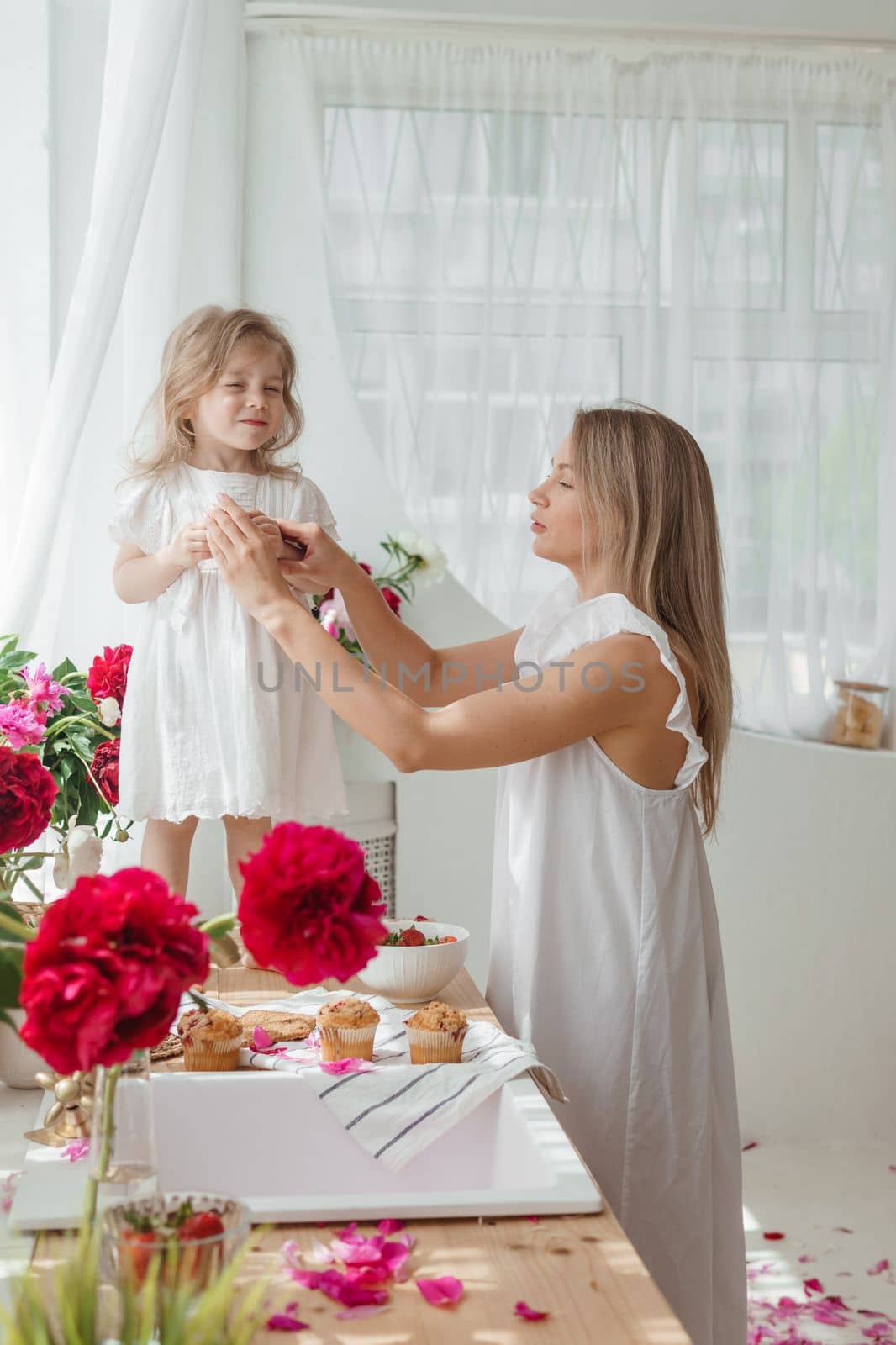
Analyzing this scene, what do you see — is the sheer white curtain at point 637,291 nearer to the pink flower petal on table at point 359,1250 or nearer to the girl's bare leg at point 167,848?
the girl's bare leg at point 167,848

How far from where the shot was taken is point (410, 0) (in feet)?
8.84

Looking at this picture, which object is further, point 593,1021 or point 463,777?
point 463,777

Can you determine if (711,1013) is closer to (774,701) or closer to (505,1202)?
(505,1202)

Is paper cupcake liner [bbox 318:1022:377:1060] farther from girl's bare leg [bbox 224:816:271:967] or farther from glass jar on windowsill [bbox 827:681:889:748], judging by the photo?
glass jar on windowsill [bbox 827:681:889:748]

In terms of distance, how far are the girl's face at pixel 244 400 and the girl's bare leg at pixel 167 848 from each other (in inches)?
22.6

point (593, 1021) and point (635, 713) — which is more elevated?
point (635, 713)

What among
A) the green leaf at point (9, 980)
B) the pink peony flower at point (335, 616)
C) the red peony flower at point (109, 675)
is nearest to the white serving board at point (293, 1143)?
the green leaf at point (9, 980)

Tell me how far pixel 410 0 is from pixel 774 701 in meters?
1.74

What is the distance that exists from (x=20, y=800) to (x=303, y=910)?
1.53 ft

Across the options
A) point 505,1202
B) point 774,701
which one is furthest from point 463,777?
point 505,1202

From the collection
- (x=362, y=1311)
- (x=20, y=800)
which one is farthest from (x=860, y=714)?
(x=362, y=1311)

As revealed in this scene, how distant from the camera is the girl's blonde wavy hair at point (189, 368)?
183cm

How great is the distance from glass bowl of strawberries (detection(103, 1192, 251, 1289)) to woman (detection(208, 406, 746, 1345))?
2.47 feet

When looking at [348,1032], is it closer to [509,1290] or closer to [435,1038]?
[435,1038]
